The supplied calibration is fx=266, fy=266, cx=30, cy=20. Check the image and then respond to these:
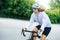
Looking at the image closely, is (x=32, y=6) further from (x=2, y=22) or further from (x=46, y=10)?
(x=2, y=22)

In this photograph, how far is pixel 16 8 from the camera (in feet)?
9.78

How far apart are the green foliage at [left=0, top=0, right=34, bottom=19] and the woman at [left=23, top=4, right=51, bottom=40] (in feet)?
0.36

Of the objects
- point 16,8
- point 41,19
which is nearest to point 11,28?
point 16,8

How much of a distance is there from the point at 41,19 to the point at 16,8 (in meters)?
0.35

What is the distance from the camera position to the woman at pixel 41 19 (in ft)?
9.15

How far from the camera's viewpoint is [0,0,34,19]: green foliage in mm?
2937

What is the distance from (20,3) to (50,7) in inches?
13.3

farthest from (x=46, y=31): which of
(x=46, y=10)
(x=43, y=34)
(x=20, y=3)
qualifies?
(x=20, y=3)

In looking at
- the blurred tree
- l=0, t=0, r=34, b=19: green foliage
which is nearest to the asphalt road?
l=0, t=0, r=34, b=19: green foliage

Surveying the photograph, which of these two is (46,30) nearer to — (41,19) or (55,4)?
(41,19)

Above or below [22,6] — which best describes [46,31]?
below

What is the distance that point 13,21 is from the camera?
117 inches

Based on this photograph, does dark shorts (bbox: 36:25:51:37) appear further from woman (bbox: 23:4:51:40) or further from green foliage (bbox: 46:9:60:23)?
green foliage (bbox: 46:9:60:23)

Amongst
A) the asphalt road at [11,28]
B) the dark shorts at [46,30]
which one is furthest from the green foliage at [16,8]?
the dark shorts at [46,30]
